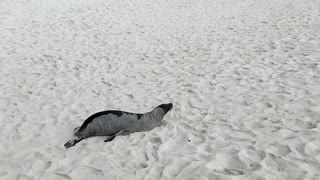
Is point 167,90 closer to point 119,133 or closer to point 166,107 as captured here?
point 166,107

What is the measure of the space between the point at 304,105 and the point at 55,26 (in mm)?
6995

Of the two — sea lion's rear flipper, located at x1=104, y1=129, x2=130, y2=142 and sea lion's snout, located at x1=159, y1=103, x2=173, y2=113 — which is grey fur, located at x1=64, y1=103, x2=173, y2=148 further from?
sea lion's snout, located at x1=159, y1=103, x2=173, y2=113

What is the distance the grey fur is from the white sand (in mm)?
85

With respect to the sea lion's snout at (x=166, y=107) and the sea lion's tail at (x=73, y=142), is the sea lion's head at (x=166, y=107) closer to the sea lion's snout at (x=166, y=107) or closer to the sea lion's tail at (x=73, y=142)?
the sea lion's snout at (x=166, y=107)

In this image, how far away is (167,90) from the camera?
5.43m

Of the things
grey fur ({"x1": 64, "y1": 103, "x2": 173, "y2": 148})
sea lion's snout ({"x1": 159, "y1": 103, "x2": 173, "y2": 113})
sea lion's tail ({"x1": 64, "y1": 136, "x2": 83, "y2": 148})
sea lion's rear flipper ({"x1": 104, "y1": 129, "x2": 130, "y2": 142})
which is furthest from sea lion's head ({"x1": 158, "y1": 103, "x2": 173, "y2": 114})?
sea lion's tail ({"x1": 64, "y1": 136, "x2": 83, "y2": 148})

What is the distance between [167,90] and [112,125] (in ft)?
5.44

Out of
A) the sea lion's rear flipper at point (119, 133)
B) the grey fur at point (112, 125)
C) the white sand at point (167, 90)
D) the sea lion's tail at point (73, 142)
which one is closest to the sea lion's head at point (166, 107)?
the white sand at point (167, 90)

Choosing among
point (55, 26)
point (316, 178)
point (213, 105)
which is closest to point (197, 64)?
point (213, 105)

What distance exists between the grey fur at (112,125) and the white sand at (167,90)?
0.28 feet

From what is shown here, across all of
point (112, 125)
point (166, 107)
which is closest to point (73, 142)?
point (112, 125)

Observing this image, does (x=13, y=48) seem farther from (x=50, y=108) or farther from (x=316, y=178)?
(x=316, y=178)

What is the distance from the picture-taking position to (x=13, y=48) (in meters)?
7.49

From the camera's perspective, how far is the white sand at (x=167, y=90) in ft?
10.8
